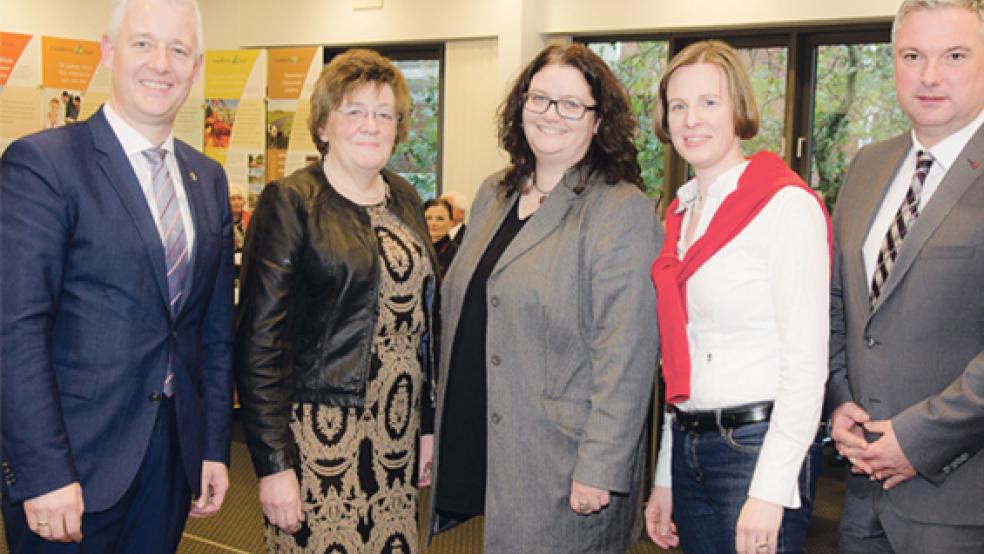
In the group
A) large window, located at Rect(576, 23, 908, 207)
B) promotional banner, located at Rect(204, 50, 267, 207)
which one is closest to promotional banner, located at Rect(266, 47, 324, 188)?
promotional banner, located at Rect(204, 50, 267, 207)

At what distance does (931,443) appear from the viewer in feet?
6.56

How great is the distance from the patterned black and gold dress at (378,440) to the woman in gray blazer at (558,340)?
14 cm

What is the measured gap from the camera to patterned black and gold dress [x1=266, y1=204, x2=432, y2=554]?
2354 millimetres

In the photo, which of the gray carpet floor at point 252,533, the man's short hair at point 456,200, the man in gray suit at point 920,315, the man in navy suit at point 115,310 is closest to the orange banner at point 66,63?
the man's short hair at point 456,200

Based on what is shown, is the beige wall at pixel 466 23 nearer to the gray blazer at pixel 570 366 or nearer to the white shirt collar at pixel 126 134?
the gray blazer at pixel 570 366

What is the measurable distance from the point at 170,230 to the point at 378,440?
77cm

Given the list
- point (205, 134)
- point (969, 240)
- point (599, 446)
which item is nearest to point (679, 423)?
point (599, 446)

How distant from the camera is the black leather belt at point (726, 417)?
190cm

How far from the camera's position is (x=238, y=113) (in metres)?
8.19

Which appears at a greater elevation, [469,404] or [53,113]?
[53,113]

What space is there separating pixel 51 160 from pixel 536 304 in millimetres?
1094

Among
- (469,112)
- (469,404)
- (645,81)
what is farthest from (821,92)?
(469,404)

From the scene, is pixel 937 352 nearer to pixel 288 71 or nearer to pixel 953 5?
pixel 953 5

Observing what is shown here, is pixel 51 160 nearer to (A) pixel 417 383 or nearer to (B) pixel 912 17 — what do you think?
(A) pixel 417 383
